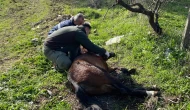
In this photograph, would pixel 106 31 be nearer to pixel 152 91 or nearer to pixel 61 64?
pixel 61 64

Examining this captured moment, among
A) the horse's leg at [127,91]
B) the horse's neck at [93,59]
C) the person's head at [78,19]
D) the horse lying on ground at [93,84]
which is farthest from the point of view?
the person's head at [78,19]

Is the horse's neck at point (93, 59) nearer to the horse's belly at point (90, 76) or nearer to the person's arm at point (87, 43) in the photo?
the person's arm at point (87, 43)

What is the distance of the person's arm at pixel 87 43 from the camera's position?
5.93 metres

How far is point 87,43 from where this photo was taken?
19.6 ft

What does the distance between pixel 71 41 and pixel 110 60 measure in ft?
3.78

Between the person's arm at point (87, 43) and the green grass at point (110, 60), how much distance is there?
0.85 metres

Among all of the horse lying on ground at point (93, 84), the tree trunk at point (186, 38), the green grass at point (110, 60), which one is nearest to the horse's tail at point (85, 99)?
the horse lying on ground at point (93, 84)

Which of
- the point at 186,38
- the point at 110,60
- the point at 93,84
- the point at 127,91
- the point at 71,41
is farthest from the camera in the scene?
the point at 110,60

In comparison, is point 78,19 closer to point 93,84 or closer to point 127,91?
point 93,84

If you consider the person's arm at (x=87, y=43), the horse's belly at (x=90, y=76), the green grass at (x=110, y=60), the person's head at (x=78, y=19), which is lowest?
the green grass at (x=110, y=60)

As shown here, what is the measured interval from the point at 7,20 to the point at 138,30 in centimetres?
510

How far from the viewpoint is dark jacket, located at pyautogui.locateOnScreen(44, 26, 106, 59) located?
19.6 feet

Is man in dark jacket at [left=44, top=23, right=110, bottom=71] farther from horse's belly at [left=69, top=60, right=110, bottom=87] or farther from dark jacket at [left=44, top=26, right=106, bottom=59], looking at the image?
horse's belly at [left=69, top=60, right=110, bottom=87]

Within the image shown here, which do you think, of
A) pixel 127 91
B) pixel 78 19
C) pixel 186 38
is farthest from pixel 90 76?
pixel 186 38
